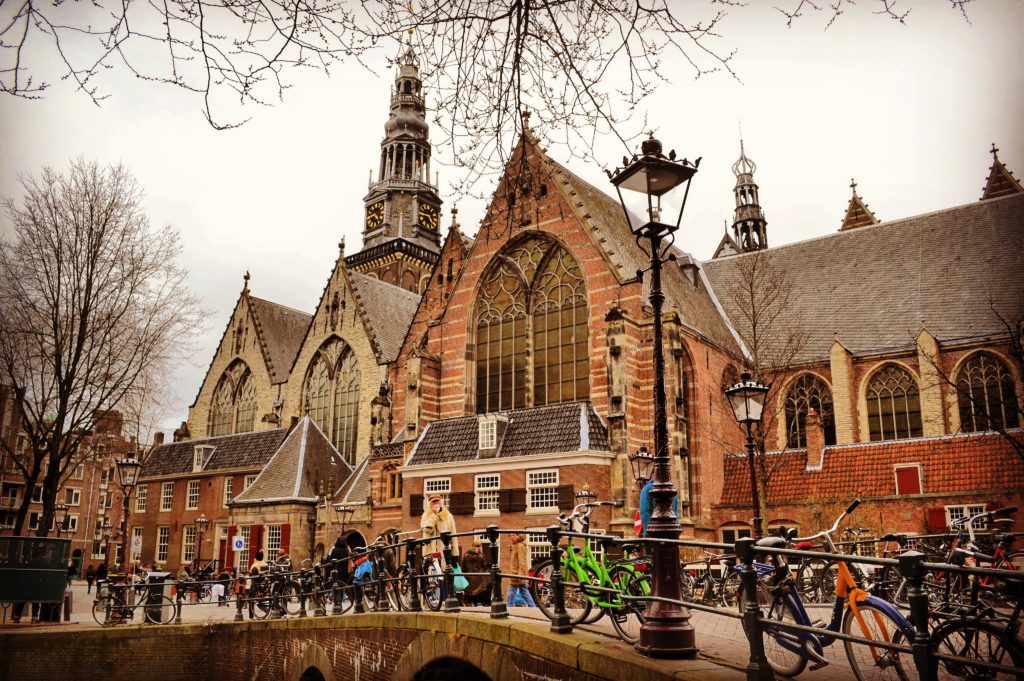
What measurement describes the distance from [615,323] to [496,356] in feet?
19.8

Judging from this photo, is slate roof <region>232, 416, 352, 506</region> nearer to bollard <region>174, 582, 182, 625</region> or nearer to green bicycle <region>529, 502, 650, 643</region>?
bollard <region>174, 582, 182, 625</region>

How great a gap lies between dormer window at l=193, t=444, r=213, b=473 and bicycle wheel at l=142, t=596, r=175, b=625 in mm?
21351

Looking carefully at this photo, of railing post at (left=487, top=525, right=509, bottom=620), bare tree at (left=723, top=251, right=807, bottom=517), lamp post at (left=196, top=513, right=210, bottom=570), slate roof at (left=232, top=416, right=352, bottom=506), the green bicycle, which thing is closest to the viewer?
the green bicycle

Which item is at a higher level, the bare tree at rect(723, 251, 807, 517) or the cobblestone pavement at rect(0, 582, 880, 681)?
the bare tree at rect(723, 251, 807, 517)

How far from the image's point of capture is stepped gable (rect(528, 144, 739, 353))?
26.4 m

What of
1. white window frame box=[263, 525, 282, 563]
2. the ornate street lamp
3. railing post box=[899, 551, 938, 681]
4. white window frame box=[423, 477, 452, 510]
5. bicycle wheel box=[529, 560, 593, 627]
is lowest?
white window frame box=[263, 525, 282, 563]

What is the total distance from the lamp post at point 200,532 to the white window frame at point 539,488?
18247 millimetres

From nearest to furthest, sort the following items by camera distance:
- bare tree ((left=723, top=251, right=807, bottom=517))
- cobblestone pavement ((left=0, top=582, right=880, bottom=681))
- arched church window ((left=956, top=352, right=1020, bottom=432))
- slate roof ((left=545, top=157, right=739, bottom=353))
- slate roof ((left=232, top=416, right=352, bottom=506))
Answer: cobblestone pavement ((left=0, top=582, right=880, bottom=681)), arched church window ((left=956, top=352, right=1020, bottom=432)), slate roof ((left=545, top=157, right=739, bottom=353)), bare tree ((left=723, top=251, right=807, bottom=517)), slate roof ((left=232, top=416, right=352, bottom=506))

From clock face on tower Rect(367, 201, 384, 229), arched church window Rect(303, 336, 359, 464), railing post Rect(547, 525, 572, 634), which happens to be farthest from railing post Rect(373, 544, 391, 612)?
clock face on tower Rect(367, 201, 384, 229)

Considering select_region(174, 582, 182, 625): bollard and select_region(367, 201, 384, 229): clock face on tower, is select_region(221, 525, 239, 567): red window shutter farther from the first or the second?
select_region(367, 201, 384, 229): clock face on tower

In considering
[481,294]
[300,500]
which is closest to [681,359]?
[481,294]

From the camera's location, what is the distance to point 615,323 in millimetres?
23906

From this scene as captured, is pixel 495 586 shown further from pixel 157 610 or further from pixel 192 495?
pixel 192 495

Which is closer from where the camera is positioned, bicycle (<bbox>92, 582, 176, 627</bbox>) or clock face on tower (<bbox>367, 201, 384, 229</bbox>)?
bicycle (<bbox>92, 582, 176, 627</bbox>)
